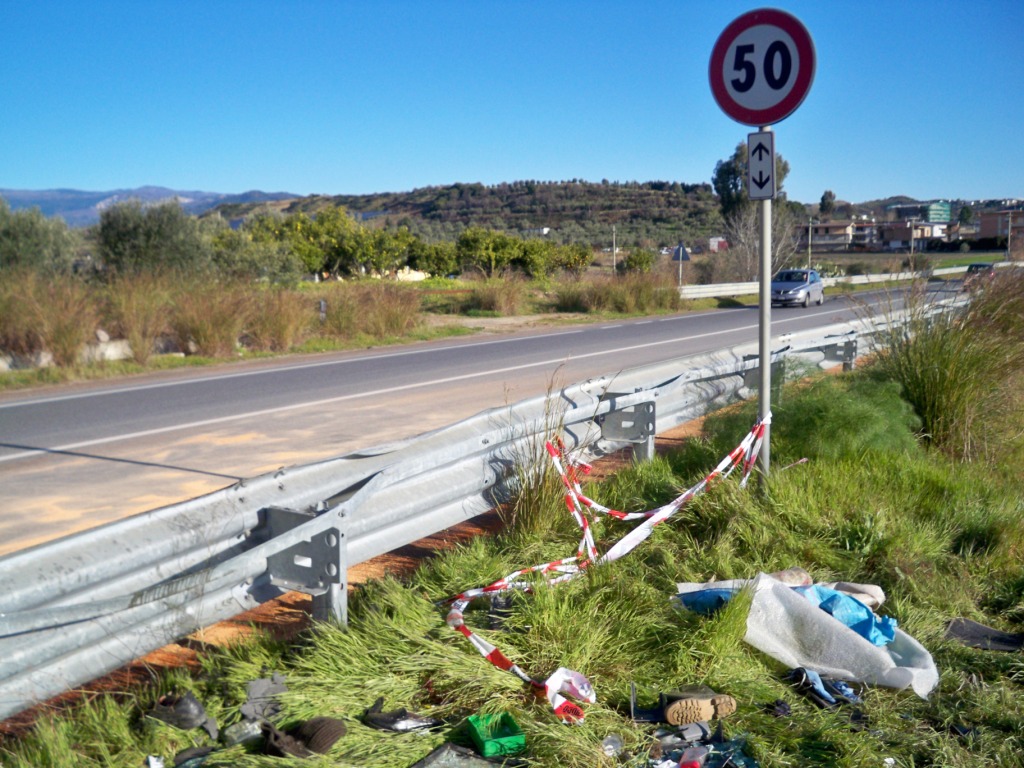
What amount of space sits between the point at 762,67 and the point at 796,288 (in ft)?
97.8

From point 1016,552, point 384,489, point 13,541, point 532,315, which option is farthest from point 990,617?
point 532,315

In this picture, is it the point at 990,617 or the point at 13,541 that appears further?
the point at 13,541

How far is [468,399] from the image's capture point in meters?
11.3

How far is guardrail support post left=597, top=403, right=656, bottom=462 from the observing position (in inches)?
245

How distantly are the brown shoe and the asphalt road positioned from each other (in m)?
2.34

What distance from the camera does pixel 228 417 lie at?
10.2 metres

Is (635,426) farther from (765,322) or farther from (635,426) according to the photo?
(765,322)

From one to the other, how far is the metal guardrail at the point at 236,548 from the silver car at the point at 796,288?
2985 cm

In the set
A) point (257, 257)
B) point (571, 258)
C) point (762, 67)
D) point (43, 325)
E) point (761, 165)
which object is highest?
point (762, 67)

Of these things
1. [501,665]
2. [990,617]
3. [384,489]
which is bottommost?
[990,617]

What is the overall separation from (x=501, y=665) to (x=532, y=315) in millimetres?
25303

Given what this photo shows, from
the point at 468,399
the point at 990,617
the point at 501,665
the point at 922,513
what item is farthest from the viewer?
the point at 468,399

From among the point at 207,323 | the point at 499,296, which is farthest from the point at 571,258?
the point at 207,323

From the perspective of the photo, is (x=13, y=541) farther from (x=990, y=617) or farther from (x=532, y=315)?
(x=532, y=315)
